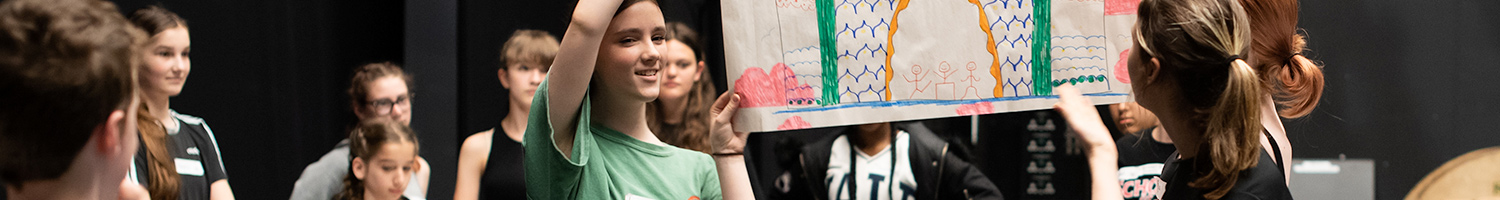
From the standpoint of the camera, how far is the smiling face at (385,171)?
299 centimetres

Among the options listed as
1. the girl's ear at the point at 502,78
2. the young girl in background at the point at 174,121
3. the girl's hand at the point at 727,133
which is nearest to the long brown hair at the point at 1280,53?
the girl's hand at the point at 727,133

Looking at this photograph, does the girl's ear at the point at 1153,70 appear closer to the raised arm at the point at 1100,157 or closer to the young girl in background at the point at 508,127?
the raised arm at the point at 1100,157

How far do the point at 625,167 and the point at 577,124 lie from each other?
0.15 metres

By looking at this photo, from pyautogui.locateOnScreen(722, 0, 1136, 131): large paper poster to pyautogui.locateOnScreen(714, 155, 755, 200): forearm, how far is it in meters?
0.06

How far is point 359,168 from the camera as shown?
300 cm

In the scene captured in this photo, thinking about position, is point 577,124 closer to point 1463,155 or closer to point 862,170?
point 862,170

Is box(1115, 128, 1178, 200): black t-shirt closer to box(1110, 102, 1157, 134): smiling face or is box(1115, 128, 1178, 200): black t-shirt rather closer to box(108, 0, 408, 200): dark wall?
box(1110, 102, 1157, 134): smiling face

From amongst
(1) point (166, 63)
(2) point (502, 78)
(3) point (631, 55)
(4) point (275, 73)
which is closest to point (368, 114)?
(4) point (275, 73)

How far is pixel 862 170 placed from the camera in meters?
3.17

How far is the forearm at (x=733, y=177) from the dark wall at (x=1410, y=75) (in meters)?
2.25

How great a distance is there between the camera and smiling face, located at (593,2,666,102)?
5.14 ft

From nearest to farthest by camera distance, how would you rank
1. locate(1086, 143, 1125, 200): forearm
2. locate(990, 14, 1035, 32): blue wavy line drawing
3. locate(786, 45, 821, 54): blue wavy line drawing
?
locate(1086, 143, 1125, 200): forearm < locate(786, 45, 821, 54): blue wavy line drawing < locate(990, 14, 1035, 32): blue wavy line drawing

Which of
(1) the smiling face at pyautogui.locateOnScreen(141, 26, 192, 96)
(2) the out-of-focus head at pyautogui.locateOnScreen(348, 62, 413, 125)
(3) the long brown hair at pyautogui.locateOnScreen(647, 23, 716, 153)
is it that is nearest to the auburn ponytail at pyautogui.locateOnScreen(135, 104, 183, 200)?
(1) the smiling face at pyautogui.locateOnScreen(141, 26, 192, 96)

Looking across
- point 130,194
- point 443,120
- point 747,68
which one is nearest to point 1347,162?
point 747,68
